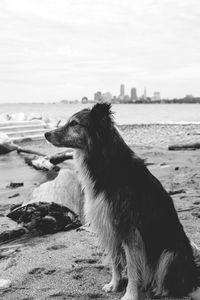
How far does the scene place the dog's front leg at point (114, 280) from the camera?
11.7 feet

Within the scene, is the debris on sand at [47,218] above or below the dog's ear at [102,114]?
below

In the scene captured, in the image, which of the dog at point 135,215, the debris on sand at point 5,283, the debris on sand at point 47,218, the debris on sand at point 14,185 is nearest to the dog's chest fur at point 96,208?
the dog at point 135,215

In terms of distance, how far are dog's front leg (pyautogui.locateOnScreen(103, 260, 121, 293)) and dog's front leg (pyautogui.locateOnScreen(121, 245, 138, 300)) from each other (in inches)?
8.6

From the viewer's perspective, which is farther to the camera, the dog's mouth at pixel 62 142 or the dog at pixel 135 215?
the dog's mouth at pixel 62 142

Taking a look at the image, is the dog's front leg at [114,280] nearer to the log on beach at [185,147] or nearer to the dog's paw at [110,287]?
the dog's paw at [110,287]

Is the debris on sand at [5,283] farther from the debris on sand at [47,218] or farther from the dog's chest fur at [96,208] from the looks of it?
the debris on sand at [47,218]

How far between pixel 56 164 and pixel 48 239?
5203 millimetres

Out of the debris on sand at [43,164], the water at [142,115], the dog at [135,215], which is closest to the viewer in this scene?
the dog at [135,215]

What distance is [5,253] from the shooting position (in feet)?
14.3

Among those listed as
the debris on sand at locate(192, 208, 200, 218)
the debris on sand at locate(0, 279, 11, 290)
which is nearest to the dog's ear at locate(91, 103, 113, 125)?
the debris on sand at locate(0, 279, 11, 290)

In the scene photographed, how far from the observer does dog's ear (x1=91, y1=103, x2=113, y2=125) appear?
3439 millimetres

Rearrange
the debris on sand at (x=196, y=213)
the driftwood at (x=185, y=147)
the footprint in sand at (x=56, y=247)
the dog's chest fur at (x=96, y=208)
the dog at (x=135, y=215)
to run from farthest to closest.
→ the driftwood at (x=185, y=147)
the debris on sand at (x=196, y=213)
the footprint in sand at (x=56, y=247)
the dog's chest fur at (x=96, y=208)
the dog at (x=135, y=215)

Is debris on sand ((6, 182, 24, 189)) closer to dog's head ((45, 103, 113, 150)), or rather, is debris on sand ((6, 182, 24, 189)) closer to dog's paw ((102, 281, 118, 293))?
dog's head ((45, 103, 113, 150))

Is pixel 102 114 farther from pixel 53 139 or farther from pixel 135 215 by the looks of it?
pixel 135 215
